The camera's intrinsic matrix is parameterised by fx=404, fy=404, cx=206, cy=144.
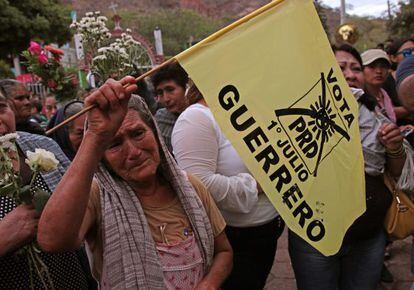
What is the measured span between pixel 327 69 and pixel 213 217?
697mm

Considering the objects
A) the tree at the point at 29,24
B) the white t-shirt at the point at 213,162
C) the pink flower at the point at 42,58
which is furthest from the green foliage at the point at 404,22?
the white t-shirt at the point at 213,162

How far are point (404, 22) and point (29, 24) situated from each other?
19.8 metres

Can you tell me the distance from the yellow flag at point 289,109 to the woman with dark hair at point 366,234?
386mm

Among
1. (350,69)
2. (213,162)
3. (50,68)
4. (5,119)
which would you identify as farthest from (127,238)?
(50,68)

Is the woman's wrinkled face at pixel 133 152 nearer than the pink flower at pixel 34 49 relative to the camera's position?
Yes

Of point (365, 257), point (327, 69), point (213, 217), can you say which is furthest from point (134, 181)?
point (365, 257)

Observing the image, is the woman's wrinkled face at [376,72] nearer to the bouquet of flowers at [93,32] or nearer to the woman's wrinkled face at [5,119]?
the bouquet of flowers at [93,32]

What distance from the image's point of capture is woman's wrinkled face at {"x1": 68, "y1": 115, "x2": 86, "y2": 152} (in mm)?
2751

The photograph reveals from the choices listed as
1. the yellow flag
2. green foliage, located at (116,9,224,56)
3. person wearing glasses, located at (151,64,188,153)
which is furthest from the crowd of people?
green foliage, located at (116,9,224,56)

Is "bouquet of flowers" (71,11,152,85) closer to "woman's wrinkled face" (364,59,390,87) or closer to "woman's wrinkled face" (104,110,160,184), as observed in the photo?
"woman's wrinkled face" (104,110,160,184)

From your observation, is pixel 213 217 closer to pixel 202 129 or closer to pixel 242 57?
pixel 202 129

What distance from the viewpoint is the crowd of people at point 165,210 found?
114 centimetres

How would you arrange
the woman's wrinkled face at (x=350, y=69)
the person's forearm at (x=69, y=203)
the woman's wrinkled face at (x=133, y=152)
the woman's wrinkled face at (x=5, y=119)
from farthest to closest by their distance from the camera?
1. the woman's wrinkled face at (x=350, y=69)
2. the woman's wrinkled face at (x=5, y=119)
3. the woman's wrinkled face at (x=133, y=152)
4. the person's forearm at (x=69, y=203)

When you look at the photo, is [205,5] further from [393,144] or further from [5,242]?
[5,242]
